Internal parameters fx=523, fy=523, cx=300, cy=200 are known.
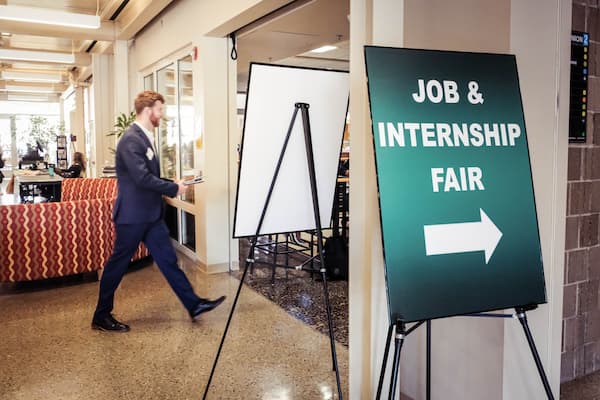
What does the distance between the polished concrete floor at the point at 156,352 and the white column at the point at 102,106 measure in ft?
18.4

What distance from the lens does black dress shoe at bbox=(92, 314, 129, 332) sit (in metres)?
3.57

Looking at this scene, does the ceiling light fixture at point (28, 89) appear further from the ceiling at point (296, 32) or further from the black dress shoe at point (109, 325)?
the black dress shoe at point (109, 325)

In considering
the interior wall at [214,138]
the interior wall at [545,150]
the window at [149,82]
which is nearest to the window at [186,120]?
the interior wall at [214,138]

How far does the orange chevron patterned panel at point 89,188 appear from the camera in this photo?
623cm

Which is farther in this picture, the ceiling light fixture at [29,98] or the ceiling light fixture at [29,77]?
the ceiling light fixture at [29,98]

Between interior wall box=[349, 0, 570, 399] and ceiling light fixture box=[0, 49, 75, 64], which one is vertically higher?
ceiling light fixture box=[0, 49, 75, 64]

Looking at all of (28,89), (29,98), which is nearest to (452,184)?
(28,89)

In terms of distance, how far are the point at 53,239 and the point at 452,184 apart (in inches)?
156

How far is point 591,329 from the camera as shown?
2812mm

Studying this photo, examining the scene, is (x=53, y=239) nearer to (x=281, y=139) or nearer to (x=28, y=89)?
(x=281, y=139)

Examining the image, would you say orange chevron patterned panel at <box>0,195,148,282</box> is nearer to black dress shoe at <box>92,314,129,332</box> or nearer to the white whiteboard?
black dress shoe at <box>92,314,129,332</box>

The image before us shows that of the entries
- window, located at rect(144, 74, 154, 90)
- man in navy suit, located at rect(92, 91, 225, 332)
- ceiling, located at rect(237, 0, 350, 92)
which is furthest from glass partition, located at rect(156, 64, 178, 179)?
man in navy suit, located at rect(92, 91, 225, 332)

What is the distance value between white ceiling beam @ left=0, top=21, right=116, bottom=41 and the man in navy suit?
4.78 m

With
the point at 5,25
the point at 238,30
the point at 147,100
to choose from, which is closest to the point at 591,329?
the point at 147,100
